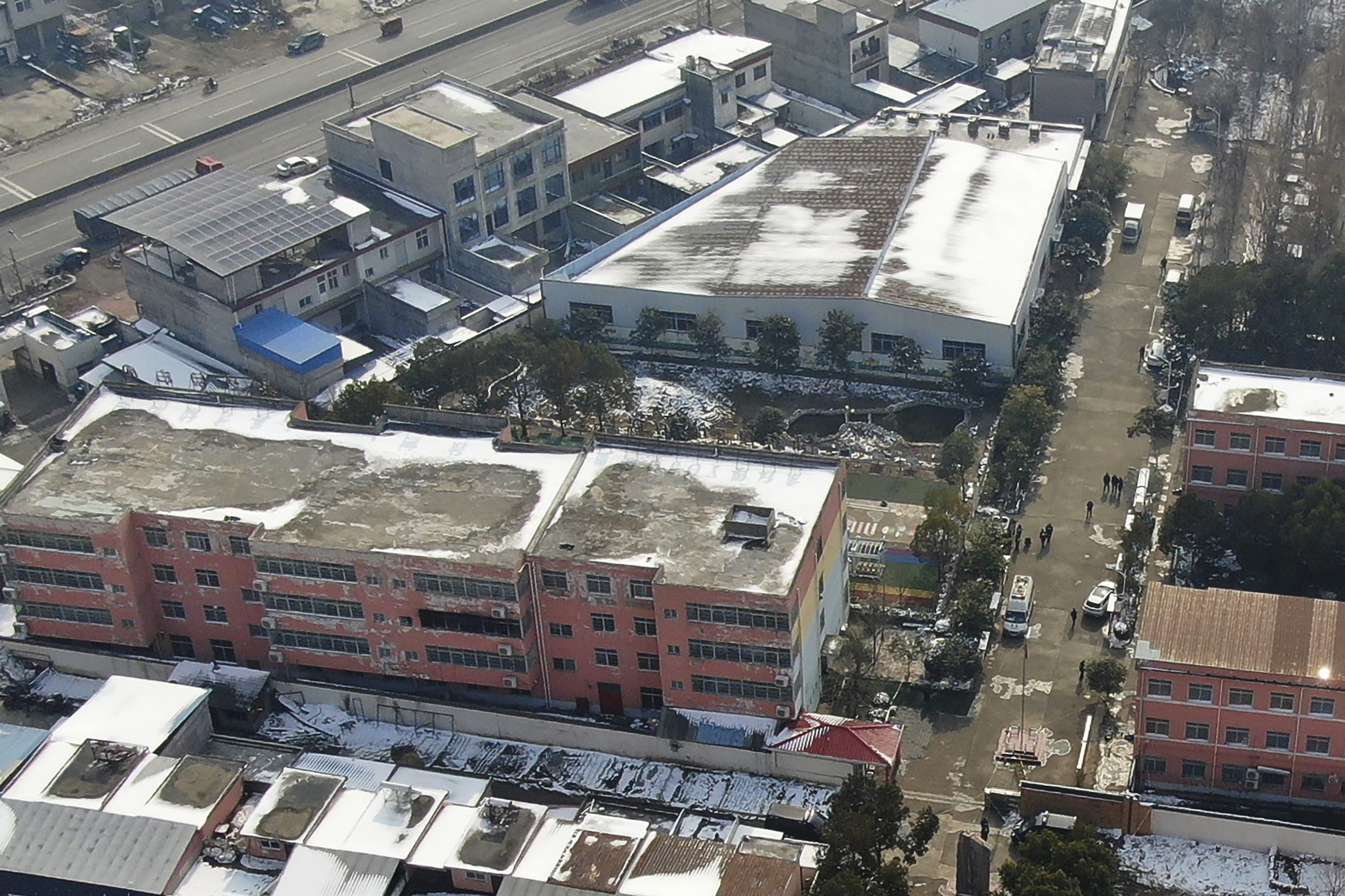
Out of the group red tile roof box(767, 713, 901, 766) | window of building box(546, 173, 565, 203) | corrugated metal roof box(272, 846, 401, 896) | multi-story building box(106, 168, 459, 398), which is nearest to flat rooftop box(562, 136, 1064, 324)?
window of building box(546, 173, 565, 203)

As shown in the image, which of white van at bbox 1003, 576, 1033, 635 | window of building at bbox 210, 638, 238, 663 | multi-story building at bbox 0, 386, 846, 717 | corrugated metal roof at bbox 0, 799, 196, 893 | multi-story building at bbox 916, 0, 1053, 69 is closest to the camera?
corrugated metal roof at bbox 0, 799, 196, 893

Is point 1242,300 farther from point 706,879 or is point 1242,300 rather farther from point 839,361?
point 706,879

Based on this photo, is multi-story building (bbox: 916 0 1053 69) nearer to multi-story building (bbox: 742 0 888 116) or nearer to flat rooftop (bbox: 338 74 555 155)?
multi-story building (bbox: 742 0 888 116)

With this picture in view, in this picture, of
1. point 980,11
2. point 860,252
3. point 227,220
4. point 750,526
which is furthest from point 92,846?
point 980,11

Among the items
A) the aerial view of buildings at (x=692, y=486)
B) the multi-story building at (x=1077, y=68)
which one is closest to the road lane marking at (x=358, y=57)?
the aerial view of buildings at (x=692, y=486)

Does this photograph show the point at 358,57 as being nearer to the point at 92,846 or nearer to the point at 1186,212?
the point at 1186,212

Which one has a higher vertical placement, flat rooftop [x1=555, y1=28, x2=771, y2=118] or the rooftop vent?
flat rooftop [x1=555, y1=28, x2=771, y2=118]
